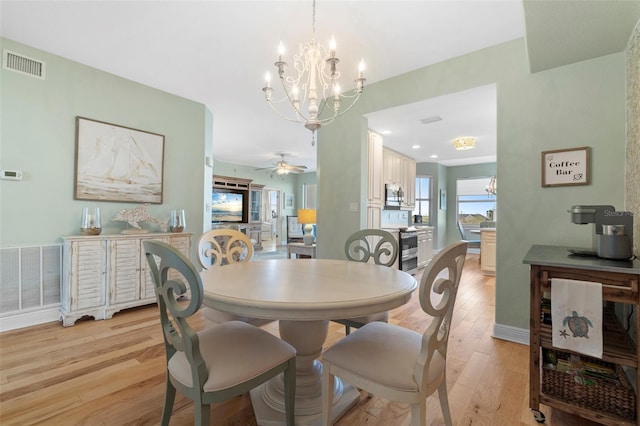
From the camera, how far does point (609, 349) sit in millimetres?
1384

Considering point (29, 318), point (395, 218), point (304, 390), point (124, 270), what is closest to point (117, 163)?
point (124, 270)

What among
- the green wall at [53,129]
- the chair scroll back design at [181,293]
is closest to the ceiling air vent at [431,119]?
the green wall at [53,129]

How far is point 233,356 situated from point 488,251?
541 centimetres

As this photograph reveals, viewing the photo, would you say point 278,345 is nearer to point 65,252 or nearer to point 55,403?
point 55,403

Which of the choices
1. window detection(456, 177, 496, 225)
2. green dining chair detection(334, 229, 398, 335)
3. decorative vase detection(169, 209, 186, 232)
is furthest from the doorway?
green dining chair detection(334, 229, 398, 335)

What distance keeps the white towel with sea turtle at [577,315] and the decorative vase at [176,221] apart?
360 centimetres

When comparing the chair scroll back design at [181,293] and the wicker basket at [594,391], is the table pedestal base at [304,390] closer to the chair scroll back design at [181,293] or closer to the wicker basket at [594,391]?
the chair scroll back design at [181,293]

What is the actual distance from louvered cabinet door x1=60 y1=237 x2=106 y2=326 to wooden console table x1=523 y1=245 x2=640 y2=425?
358 centimetres

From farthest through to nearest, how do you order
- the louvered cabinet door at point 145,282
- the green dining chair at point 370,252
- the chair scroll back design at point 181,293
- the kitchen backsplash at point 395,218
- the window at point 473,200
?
the window at point 473,200 → the kitchen backsplash at point 395,218 → the louvered cabinet door at point 145,282 → the green dining chair at point 370,252 → the chair scroll back design at point 181,293

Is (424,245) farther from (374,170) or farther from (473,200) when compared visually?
(473,200)

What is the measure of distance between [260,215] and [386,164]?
4755mm

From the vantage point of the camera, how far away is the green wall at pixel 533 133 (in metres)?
2.17

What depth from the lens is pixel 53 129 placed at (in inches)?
111

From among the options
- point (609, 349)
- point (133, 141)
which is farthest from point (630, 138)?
point (133, 141)
